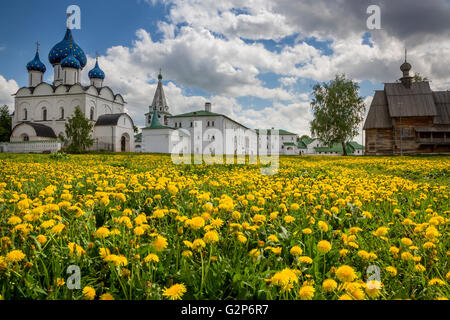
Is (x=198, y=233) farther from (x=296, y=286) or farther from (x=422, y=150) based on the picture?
(x=422, y=150)

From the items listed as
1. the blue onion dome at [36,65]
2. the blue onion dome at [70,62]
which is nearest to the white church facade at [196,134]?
the blue onion dome at [70,62]

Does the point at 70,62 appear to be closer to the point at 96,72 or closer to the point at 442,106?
the point at 96,72

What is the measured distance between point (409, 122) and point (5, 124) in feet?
203

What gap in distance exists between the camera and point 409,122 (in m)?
29.3

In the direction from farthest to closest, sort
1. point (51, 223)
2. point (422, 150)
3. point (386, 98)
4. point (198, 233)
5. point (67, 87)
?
point (67, 87), point (386, 98), point (422, 150), point (198, 233), point (51, 223)

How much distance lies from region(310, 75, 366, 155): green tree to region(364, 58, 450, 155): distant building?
98.3 inches

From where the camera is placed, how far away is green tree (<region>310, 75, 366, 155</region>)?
33188mm

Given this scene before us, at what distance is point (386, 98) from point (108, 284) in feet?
120

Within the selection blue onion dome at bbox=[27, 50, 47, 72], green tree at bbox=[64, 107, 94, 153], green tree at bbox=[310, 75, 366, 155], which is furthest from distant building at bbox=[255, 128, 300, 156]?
green tree at bbox=[64, 107, 94, 153]

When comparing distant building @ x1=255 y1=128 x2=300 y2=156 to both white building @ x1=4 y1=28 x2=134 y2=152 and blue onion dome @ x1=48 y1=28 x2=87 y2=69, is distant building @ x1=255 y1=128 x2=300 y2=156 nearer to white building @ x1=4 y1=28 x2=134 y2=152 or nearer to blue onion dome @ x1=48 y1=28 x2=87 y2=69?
white building @ x1=4 y1=28 x2=134 y2=152

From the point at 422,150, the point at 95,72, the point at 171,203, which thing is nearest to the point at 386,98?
the point at 422,150

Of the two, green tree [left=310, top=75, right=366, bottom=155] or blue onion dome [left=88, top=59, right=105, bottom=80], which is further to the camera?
→ blue onion dome [left=88, top=59, right=105, bottom=80]

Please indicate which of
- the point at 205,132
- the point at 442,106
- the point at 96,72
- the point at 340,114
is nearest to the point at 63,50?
the point at 96,72
